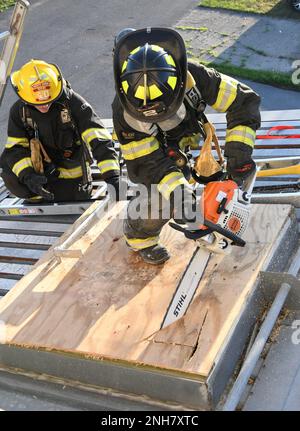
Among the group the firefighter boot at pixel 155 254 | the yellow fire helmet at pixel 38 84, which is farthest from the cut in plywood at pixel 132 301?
the yellow fire helmet at pixel 38 84

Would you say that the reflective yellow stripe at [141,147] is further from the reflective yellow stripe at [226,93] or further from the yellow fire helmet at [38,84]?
the yellow fire helmet at [38,84]

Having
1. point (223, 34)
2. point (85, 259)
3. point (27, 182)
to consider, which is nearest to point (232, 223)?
point (85, 259)

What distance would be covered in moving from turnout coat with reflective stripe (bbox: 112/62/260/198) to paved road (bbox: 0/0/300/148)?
478 cm

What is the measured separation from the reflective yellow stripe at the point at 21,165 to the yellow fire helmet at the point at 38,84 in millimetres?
529

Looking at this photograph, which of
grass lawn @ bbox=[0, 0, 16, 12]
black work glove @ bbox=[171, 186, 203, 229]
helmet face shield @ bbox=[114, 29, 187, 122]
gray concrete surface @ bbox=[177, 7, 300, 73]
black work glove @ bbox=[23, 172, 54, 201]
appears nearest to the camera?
helmet face shield @ bbox=[114, 29, 187, 122]

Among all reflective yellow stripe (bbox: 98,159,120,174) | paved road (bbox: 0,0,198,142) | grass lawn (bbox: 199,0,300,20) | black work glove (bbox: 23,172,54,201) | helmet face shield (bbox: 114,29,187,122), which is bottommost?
paved road (bbox: 0,0,198,142)

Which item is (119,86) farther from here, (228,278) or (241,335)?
(241,335)

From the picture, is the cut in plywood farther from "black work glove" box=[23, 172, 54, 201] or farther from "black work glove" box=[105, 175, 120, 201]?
"black work glove" box=[23, 172, 54, 201]

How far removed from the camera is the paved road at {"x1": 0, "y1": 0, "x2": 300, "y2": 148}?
9516mm

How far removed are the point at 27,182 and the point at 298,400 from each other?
2915 millimetres

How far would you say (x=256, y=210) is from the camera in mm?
4340

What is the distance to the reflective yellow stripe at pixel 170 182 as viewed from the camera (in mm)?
3576

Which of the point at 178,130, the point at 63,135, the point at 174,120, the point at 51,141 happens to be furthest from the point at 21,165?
the point at 174,120

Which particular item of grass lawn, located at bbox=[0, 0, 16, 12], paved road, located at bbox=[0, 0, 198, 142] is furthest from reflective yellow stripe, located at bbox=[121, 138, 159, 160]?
grass lawn, located at bbox=[0, 0, 16, 12]
